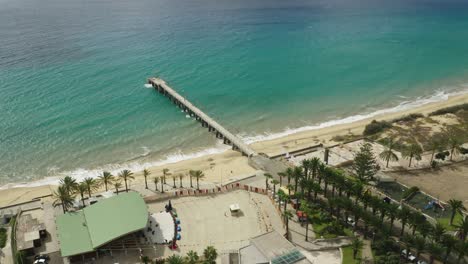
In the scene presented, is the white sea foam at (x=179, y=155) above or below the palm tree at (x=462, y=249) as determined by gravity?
above

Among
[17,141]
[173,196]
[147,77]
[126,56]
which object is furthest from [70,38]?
[173,196]

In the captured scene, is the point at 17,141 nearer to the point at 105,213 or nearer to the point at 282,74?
the point at 105,213

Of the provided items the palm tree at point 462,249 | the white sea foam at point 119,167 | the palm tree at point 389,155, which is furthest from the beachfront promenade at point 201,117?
the palm tree at point 462,249

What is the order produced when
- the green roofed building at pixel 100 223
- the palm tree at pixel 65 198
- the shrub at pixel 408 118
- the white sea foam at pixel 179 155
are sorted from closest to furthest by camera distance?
the green roofed building at pixel 100 223
the palm tree at pixel 65 198
the white sea foam at pixel 179 155
the shrub at pixel 408 118

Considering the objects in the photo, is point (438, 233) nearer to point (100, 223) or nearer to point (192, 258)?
point (192, 258)

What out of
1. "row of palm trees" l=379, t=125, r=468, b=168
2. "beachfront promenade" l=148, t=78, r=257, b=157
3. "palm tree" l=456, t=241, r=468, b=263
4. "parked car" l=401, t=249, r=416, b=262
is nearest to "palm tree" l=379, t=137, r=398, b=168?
"row of palm trees" l=379, t=125, r=468, b=168

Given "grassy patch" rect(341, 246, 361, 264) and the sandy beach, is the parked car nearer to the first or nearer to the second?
"grassy patch" rect(341, 246, 361, 264)

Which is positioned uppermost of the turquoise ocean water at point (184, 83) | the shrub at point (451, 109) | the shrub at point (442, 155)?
the turquoise ocean water at point (184, 83)

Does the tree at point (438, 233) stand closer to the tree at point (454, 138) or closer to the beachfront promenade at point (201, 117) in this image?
the tree at point (454, 138)
